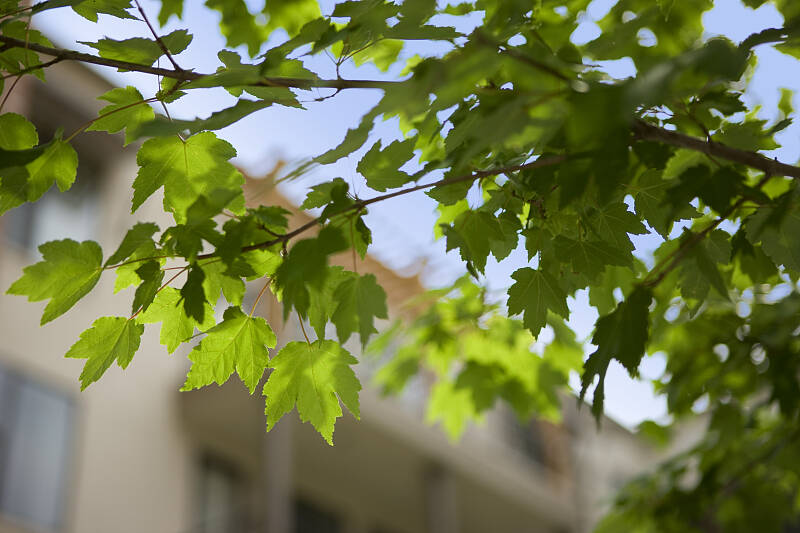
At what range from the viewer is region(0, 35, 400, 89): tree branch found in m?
1.73

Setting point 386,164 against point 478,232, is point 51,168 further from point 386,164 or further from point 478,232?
point 478,232

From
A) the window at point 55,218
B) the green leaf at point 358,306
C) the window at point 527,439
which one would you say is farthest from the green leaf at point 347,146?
the window at point 527,439

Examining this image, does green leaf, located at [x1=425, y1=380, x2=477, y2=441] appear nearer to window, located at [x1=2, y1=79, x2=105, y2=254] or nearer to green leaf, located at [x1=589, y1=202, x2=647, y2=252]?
green leaf, located at [x1=589, y1=202, x2=647, y2=252]

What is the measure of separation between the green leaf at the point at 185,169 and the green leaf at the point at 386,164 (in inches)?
11.2

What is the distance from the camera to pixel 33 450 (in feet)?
28.9

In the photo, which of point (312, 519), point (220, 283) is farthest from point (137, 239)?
point (312, 519)

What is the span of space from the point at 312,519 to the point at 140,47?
1107 cm

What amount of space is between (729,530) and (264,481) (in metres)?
6.97

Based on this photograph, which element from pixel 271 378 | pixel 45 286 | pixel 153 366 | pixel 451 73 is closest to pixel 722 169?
pixel 451 73

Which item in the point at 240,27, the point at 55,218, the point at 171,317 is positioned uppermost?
the point at 55,218

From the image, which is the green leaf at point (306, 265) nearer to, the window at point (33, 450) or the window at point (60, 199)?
the window at point (33, 450)

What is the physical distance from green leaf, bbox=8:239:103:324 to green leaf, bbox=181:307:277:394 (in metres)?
0.28

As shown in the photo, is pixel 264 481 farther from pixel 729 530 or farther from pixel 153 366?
pixel 729 530

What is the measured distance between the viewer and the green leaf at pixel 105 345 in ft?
6.22
